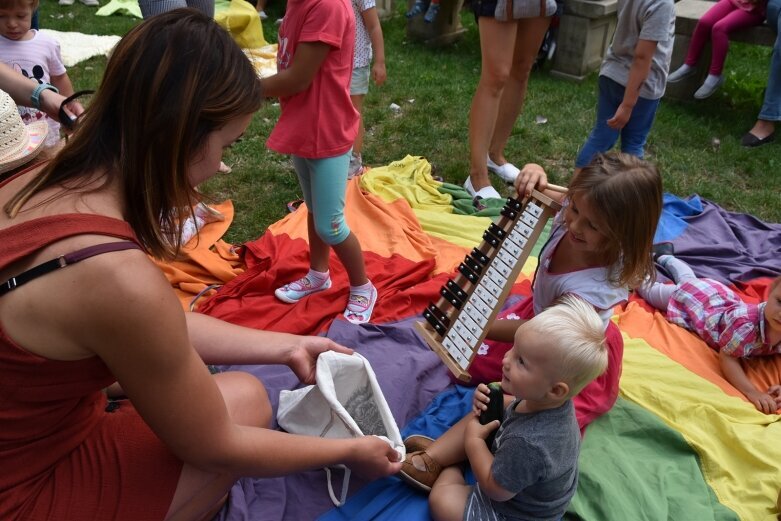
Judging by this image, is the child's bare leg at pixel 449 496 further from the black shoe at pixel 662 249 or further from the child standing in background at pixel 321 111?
the black shoe at pixel 662 249

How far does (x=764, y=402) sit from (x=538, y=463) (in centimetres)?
127

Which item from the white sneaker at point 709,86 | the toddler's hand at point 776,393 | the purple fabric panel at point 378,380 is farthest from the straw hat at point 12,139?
the white sneaker at point 709,86

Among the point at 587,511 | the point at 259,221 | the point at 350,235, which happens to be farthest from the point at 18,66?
the point at 587,511

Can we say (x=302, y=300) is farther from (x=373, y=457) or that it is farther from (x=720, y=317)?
(x=720, y=317)

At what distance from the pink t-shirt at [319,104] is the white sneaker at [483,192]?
4.57 ft

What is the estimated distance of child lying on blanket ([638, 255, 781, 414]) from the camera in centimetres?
246

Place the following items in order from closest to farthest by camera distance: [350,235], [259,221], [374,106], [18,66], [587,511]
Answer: [587,511], [350,235], [18,66], [259,221], [374,106]

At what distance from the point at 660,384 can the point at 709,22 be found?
3.99 metres

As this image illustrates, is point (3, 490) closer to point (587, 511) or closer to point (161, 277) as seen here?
point (161, 277)

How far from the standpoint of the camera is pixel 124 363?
1.23 m

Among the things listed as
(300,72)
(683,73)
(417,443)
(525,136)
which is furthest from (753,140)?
(417,443)

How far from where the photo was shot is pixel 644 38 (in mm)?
3238

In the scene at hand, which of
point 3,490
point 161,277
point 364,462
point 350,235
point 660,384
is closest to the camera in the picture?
point 161,277

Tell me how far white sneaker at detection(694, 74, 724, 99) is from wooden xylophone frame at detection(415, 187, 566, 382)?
148 inches
